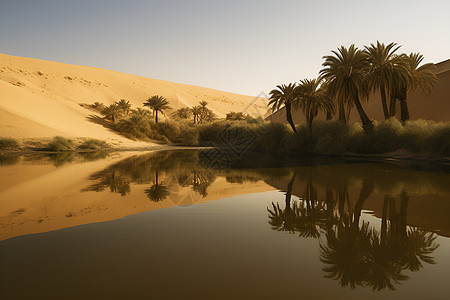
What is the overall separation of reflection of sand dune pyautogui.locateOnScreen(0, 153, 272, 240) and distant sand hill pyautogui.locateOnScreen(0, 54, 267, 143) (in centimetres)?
2553

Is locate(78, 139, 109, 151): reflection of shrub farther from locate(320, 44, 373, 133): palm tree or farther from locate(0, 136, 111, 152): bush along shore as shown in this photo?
locate(320, 44, 373, 133): palm tree

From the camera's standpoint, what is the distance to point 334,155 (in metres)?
25.0

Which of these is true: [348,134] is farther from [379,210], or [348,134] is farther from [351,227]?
[351,227]

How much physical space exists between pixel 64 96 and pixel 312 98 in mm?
52854

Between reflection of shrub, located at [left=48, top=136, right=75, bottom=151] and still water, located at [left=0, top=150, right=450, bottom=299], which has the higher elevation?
reflection of shrub, located at [left=48, top=136, right=75, bottom=151]

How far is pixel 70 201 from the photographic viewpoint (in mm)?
7719

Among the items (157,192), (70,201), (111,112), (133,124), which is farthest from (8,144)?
(157,192)

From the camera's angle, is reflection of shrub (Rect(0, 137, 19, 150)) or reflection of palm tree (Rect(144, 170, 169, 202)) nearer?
reflection of palm tree (Rect(144, 170, 169, 202))

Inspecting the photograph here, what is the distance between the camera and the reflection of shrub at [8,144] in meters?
27.5

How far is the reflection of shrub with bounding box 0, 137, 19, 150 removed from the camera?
27531 millimetres

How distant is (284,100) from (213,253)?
26.3 metres

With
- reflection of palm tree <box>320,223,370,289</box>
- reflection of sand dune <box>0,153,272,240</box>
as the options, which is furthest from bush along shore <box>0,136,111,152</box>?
reflection of palm tree <box>320,223,370,289</box>

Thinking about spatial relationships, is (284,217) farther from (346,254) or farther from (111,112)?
(111,112)

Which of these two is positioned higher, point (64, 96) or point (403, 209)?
point (64, 96)
